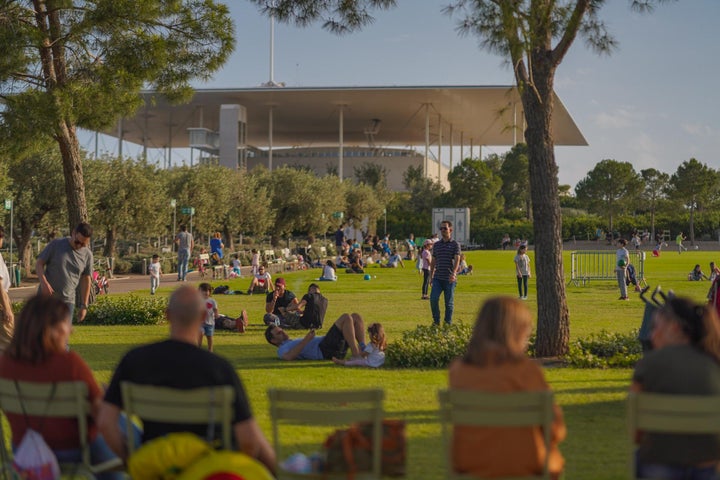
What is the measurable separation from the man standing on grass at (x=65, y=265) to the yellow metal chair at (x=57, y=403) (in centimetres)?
568

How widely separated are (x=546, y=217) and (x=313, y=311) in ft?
16.3

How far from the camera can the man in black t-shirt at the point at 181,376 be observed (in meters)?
4.21

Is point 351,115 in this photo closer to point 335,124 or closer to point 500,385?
point 335,124

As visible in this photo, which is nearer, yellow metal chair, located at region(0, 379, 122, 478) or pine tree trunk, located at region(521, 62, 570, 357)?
yellow metal chair, located at region(0, 379, 122, 478)

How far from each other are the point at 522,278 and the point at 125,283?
43.7 ft

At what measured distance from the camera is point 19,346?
181 inches

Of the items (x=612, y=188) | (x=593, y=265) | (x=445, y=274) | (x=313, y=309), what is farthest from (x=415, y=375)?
(x=612, y=188)

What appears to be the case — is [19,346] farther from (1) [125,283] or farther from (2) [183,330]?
(1) [125,283]

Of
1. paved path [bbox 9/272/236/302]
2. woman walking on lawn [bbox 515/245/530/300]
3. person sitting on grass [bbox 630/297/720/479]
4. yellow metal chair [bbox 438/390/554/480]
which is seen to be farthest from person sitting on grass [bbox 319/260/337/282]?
yellow metal chair [bbox 438/390/554/480]

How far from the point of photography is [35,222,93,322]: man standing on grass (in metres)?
10.1

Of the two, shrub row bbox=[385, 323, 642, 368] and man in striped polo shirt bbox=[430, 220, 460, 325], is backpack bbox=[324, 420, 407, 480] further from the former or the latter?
man in striped polo shirt bbox=[430, 220, 460, 325]

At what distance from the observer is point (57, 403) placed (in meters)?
4.46

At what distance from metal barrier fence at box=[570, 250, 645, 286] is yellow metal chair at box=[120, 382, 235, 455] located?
2441cm

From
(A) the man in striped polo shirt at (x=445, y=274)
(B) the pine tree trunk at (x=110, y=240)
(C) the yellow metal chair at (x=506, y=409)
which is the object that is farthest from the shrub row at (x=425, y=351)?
(B) the pine tree trunk at (x=110, y=240)
